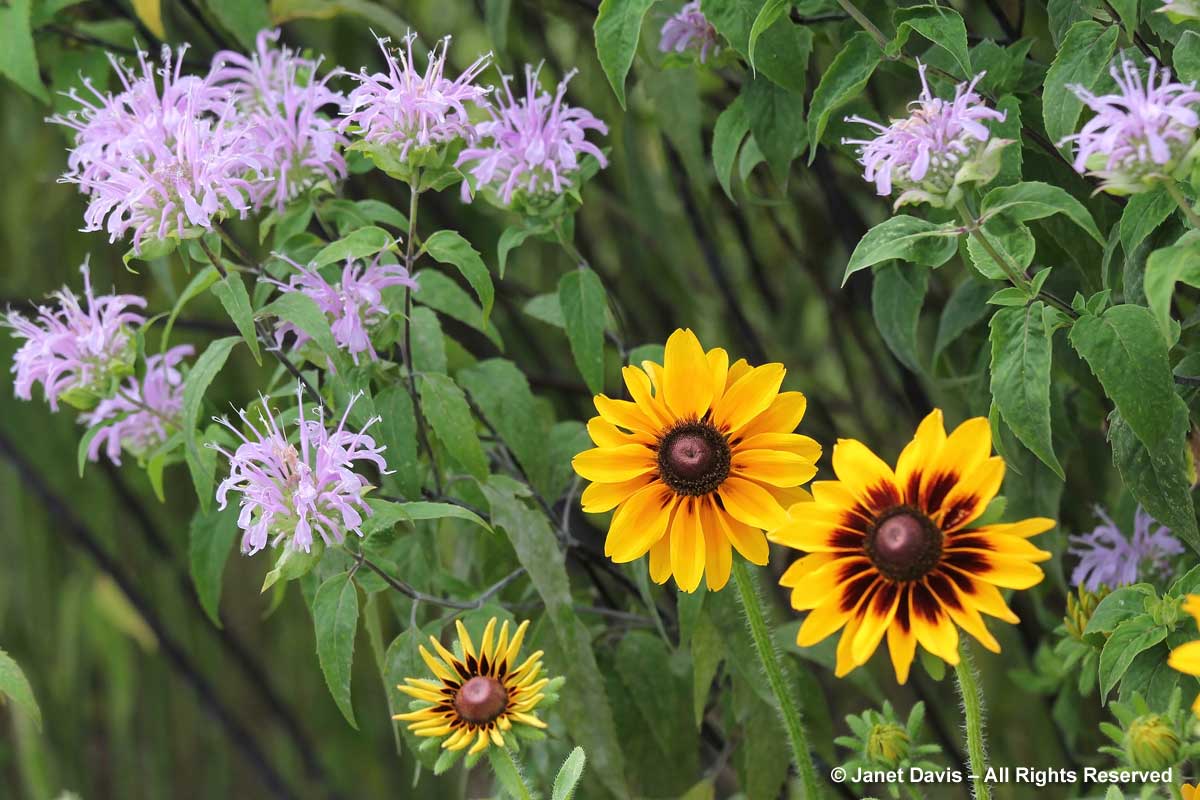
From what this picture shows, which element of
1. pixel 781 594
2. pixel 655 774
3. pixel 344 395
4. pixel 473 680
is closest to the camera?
pixel 473 680

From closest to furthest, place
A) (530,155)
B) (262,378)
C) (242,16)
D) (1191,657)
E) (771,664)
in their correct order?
(1191,657) → (771,664) → (530,155) → (242,16) → (262,378)

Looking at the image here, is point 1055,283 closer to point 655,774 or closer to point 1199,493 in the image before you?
point 1199,493

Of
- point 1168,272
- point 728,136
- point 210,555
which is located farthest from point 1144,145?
point 210,555

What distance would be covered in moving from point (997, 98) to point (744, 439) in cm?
22

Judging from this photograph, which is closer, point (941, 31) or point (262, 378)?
point (941, 31)

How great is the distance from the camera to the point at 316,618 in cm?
51

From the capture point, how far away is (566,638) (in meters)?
0.59

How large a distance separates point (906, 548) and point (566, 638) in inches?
9.7

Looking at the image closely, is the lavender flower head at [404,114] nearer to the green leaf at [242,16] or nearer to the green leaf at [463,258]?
the green leaf at [463,258]

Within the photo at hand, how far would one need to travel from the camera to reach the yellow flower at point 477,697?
1.39ft

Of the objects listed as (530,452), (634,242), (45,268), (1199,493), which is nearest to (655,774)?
(530,452)

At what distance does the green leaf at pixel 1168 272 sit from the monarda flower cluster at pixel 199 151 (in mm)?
343

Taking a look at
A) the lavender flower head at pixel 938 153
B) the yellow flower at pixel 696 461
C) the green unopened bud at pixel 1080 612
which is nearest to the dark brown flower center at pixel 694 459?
the yellow flower at pixel 696 461

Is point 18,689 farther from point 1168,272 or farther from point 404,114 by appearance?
point 1168,272
